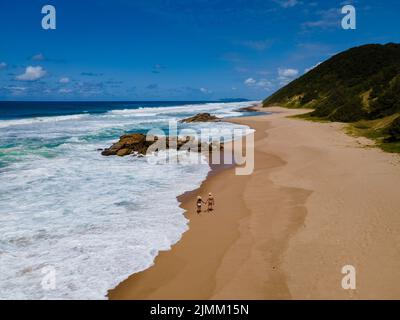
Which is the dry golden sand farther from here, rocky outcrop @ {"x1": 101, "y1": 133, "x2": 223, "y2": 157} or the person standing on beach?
rocky outcrop @ {"x1": 101, "y1": 133, "x2": 223, "y2": 157}

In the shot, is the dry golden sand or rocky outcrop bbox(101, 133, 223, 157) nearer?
the dry golden sand

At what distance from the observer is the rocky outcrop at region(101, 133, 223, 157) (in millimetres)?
28283

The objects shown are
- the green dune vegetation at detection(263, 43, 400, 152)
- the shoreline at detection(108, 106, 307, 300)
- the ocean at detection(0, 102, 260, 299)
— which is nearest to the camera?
the shoreline at detection(108, 106, 307, 300)

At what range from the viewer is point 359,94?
49.8 metres

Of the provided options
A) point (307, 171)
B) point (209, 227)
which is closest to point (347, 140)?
point (307, 171)

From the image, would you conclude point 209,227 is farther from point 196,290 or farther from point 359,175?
point 359,175

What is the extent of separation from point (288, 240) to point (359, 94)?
44667mm

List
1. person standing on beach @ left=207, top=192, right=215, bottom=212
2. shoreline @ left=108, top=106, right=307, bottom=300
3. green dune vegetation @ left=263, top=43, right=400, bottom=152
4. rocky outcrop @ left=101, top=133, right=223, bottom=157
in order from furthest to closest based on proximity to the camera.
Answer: green dune vegetation @ left=263, top=43, right=400, bottom=152 < rocky outcrop @ left=101, top=133, right=223, bottom=157 < person standing on beach @ left=207, top=192, right=215, bottom=212 < shoreline @ left=108, top=106, right=307, bottom=300

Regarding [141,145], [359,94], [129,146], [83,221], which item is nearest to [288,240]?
[83,221]

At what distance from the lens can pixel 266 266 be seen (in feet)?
33.1

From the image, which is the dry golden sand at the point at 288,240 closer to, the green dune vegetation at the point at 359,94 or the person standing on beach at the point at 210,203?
the person standing on beach at the point at 210,203

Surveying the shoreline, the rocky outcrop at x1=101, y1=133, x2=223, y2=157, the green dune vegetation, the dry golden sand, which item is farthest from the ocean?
the green dune vegetation

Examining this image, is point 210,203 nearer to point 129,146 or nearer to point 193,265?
point 193,265

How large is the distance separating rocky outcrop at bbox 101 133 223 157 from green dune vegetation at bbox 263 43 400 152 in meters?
14.4
